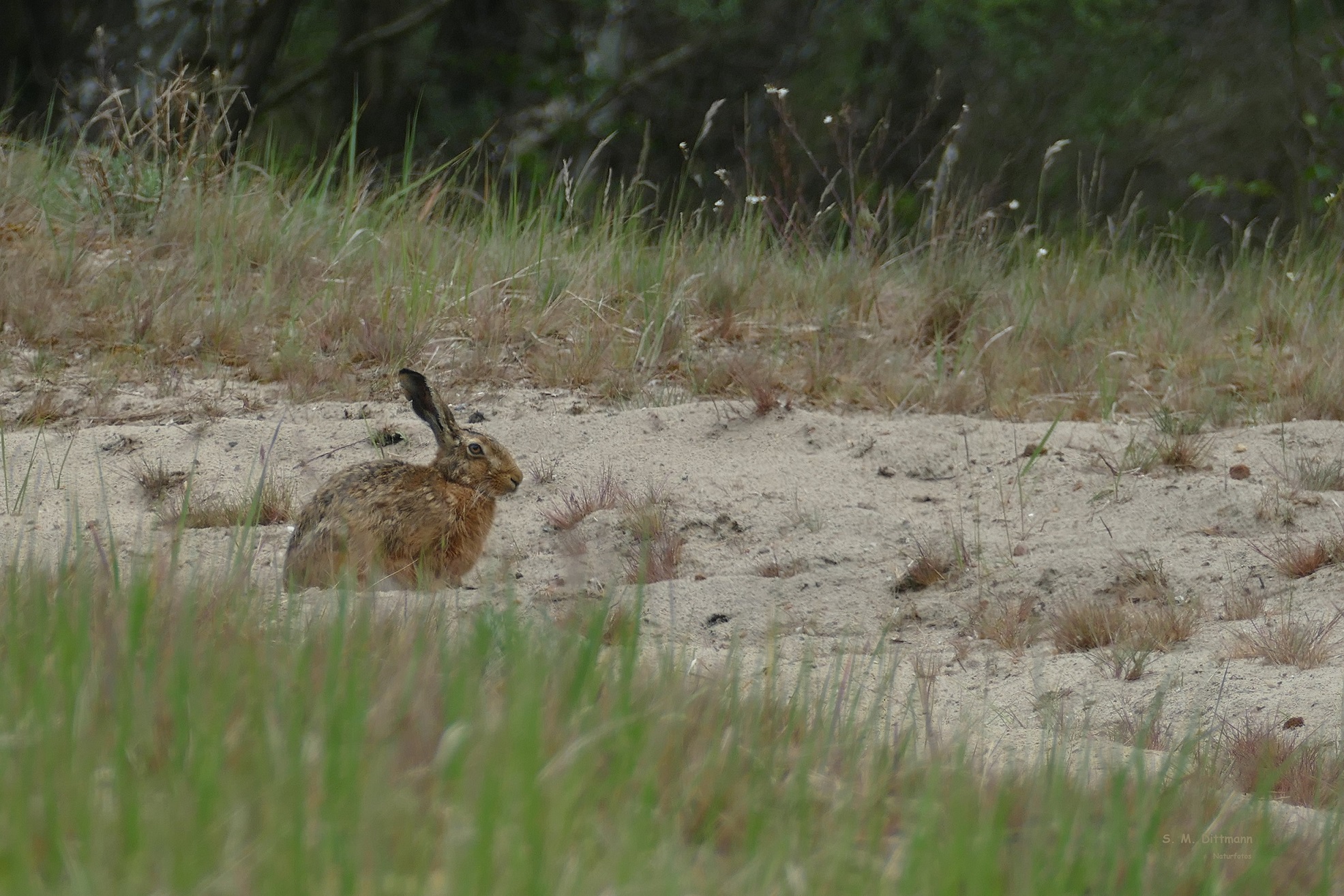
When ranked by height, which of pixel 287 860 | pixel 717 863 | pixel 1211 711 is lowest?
pixel 1211 711

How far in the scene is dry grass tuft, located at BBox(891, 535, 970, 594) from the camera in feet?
15.8

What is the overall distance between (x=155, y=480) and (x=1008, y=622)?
11.1 feet

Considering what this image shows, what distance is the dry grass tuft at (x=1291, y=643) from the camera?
3.89m

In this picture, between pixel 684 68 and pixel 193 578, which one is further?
pixel 684 68

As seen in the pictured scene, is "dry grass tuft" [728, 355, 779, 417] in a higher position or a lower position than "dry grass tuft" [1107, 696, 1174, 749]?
lower

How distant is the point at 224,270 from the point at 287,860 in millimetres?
6387

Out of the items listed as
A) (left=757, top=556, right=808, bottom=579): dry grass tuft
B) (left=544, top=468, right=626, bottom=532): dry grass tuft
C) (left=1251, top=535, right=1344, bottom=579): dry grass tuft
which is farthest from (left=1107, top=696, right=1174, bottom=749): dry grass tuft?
(left=544, top=468, right=626, bottom=532): dry grass tuft

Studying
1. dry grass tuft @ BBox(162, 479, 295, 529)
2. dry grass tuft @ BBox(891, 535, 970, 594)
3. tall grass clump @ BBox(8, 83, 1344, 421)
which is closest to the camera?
dry grass tuft @ BBox(891, 535, 970, 594)

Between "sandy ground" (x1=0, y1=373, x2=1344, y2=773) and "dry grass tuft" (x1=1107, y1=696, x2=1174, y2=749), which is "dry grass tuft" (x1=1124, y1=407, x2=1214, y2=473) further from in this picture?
"dry grass tuft" (x1=1107, y1=696, x2=1174, y2=749)

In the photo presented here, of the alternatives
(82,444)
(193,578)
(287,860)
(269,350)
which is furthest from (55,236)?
(287,860)

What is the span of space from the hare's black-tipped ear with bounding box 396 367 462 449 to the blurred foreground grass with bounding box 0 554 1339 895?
243cm

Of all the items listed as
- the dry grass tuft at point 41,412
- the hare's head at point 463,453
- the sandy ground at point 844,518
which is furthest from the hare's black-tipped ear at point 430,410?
the dry grass tuft at point 41,412

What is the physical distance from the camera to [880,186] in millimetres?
14625

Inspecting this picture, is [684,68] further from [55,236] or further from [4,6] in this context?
[55,236]
